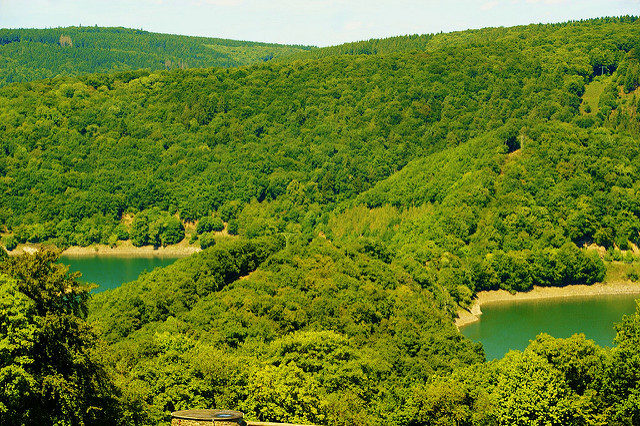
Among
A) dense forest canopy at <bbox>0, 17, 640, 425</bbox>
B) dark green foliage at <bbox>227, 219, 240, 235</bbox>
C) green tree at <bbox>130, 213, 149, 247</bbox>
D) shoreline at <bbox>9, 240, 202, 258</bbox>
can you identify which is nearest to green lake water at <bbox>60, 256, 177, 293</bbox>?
shoreline at <bbox>9, 240, 202, 258</bbox>

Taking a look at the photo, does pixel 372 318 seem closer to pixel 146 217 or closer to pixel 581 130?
pixel 581 130

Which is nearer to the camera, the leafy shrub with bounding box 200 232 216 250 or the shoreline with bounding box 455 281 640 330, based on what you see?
the shoreline with bounding box 455 281 640 330

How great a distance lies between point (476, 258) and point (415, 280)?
3371 cm

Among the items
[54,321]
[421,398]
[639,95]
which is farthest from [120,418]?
[639,95]

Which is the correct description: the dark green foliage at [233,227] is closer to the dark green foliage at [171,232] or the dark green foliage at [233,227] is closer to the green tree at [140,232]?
the dark green foliage at [171,232]

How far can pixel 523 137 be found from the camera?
15838cm

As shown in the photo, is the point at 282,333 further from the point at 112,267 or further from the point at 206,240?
the point at 206,240

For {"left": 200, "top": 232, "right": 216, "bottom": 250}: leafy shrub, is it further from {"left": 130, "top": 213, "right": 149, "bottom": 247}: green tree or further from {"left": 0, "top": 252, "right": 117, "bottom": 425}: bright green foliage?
{"left": 0, "top": 252, "right": 117, "bottom": 425}: bright green foliage

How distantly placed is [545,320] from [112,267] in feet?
298

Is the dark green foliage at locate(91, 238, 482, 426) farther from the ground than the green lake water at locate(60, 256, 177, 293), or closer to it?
farther from the ground

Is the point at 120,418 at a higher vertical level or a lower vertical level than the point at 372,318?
higher

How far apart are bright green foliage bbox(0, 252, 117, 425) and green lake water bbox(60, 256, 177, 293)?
106 metres

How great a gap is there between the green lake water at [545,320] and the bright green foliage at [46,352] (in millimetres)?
63260

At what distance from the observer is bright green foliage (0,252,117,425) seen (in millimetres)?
31875
